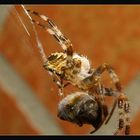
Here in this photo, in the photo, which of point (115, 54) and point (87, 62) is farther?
point (115, 54)

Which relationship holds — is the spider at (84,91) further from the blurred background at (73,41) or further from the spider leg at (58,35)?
the blurred background at (73,41)

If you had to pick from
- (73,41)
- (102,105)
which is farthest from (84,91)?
(73,41)

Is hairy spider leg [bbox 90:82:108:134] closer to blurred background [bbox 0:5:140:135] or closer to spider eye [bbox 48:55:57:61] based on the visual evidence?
spider eye [bbox 48:55:57:61]

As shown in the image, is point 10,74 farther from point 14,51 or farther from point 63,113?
point 63,113

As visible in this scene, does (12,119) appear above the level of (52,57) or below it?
below

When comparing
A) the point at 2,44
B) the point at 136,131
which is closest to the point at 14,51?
the point at 2,44

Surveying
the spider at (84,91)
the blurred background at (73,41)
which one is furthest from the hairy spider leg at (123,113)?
the blurred background at (73,41)

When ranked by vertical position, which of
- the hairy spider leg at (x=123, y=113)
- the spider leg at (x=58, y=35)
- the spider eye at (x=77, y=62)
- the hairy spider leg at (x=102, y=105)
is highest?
the spider leg at (x=58, y=35)

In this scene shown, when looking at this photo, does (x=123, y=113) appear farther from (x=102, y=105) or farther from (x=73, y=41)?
(x=73, y=41)

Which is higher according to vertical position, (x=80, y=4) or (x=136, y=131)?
(x=80, y=4)
